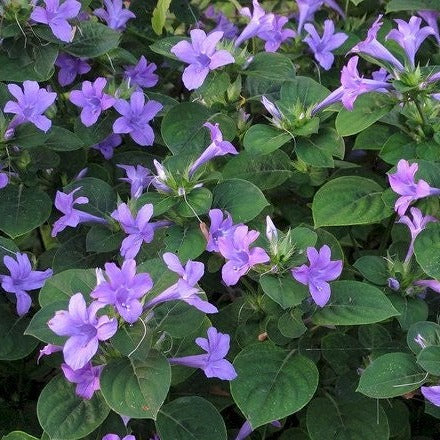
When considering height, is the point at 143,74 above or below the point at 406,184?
below

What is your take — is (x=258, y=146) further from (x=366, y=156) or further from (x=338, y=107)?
(x=366, y=156)

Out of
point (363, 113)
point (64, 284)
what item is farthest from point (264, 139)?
point (64, 284)

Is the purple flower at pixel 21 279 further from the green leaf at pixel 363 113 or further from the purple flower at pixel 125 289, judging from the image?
the green leaf at pixel 363 113

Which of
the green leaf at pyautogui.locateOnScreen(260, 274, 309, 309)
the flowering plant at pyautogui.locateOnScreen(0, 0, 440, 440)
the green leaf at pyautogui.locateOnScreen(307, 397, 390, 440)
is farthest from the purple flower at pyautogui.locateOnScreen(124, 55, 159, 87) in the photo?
the green leaf at pyautogui.locateOnScreen(307, 397, 390, 440)

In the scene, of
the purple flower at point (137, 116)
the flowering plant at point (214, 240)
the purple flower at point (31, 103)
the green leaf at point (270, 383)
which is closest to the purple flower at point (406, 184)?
the flowering plant at point (214, 240)

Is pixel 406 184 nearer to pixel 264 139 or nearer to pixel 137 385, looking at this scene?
pixel 264 139

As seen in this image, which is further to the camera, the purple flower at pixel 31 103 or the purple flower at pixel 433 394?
the purple flower at pixel 31 103

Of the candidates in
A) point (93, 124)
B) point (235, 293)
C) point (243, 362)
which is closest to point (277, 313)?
point (243, 362)
